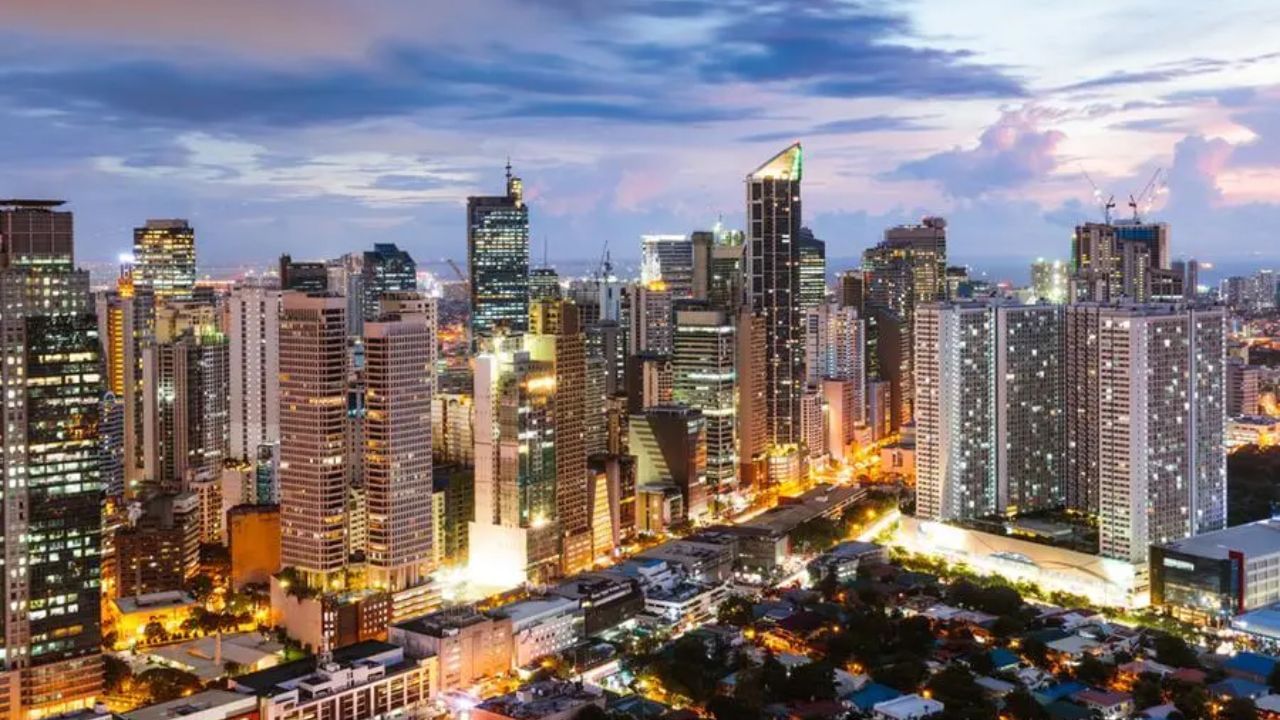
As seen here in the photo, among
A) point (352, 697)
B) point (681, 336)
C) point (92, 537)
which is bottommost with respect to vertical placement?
point (352, 697)

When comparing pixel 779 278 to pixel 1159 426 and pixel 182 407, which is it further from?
pixel 182 407

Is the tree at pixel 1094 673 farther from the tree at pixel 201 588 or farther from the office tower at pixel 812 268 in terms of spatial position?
the office tower at pixel 812 268

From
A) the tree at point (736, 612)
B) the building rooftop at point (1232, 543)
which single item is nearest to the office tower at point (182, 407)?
the tree at point (736, 612)

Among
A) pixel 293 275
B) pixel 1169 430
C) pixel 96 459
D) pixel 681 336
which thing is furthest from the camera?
pixel 293 275

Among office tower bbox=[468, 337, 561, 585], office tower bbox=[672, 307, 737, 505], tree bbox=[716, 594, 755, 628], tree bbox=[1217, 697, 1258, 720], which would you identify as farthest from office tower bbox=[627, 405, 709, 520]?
tree bbox=[1217, 697, 1258, 720]

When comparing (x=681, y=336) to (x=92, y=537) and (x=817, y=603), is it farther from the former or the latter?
(x=92, y=537)

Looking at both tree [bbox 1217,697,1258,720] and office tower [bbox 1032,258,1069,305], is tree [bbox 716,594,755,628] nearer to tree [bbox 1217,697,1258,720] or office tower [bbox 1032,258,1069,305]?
tree [bbox 1217,697,1258,720]

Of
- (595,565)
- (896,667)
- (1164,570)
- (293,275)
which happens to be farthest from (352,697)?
(293,275)
